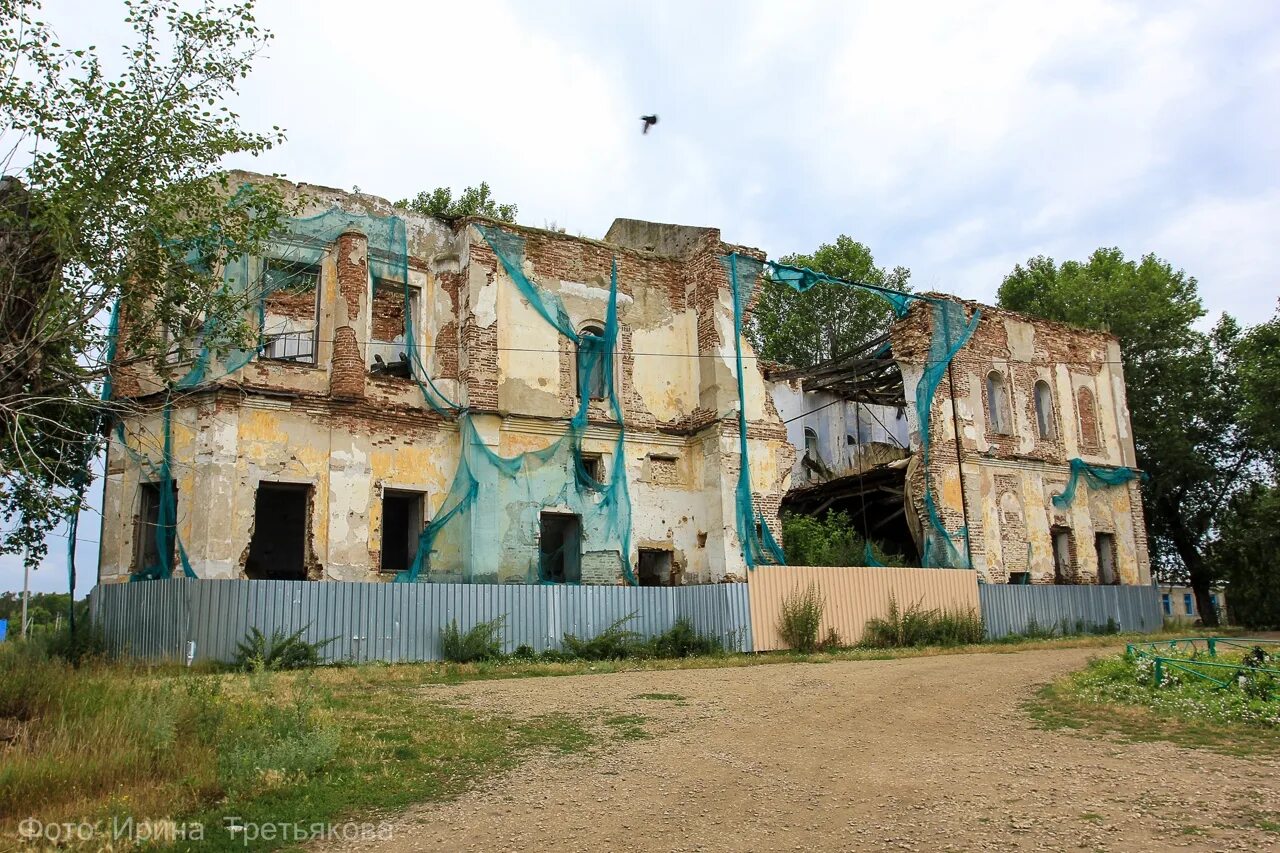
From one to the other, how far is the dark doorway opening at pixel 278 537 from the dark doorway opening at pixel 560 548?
5094 millimetres

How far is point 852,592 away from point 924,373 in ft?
21.4

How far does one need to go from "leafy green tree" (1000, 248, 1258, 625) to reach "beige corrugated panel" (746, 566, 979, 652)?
12.9 meters

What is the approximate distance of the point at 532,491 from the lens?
727 inches

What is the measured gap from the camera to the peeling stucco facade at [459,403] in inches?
640

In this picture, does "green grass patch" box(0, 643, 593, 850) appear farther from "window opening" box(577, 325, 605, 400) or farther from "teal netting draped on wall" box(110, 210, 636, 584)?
"window opening" box(577, 325, 605, 400)

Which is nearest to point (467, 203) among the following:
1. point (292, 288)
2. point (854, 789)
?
point (292, 288)

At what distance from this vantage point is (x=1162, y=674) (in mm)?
10781

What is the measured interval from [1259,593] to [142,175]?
30794 millimetres

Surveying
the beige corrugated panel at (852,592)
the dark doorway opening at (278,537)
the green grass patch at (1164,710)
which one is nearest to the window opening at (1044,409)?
the beige corrugated panel at (852,592)

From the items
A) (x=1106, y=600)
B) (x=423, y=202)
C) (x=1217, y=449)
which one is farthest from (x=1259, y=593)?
(x=423, y=202)

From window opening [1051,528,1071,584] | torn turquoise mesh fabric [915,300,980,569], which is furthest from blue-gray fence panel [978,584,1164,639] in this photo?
torn turquoise mesh fabric [915,300,980,569]

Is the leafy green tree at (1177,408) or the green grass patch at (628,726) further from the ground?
the leafy green tree at (1177,408)

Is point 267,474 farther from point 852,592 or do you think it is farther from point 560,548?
point 852,592

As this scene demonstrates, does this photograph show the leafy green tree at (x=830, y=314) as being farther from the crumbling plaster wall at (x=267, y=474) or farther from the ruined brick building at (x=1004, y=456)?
the crumbling plaster wall at (x=267, y=474)
